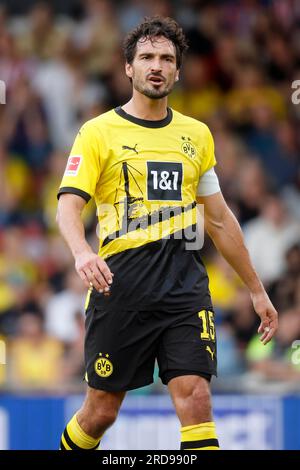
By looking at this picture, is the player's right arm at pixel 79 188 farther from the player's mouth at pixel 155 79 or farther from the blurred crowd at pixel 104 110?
the blurred crowd at pixel 104 110

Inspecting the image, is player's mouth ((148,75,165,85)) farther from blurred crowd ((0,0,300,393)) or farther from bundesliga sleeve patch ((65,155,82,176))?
blurred crowd ((0,0,300,393))

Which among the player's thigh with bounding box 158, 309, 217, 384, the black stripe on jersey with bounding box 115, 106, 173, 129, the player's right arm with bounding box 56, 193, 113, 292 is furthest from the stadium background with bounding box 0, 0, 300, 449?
the player's right arm with bounding box 56, 193, 113, 292

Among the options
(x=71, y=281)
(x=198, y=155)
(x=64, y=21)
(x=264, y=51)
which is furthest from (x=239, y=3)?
(x=198, y=155)

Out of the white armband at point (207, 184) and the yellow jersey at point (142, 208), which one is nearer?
the yellow jersey at point (142, 208)

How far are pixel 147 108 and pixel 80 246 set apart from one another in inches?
40.2

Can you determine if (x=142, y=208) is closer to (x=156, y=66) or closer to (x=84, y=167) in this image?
(x=84, y=167)

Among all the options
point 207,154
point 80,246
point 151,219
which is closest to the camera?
point 80,246

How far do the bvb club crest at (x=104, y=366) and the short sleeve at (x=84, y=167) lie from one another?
92 cm

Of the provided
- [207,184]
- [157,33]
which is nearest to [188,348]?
[207,184]

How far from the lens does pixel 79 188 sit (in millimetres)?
6625

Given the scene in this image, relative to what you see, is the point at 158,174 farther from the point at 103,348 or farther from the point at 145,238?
the point at 103,348

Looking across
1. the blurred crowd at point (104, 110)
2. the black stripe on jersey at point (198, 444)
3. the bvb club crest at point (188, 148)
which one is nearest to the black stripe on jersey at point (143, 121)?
the bvb club crest at point (188, 148)

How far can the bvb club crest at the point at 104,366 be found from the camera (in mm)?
6812

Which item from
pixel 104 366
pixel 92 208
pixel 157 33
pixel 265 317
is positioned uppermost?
pixel 92 208
